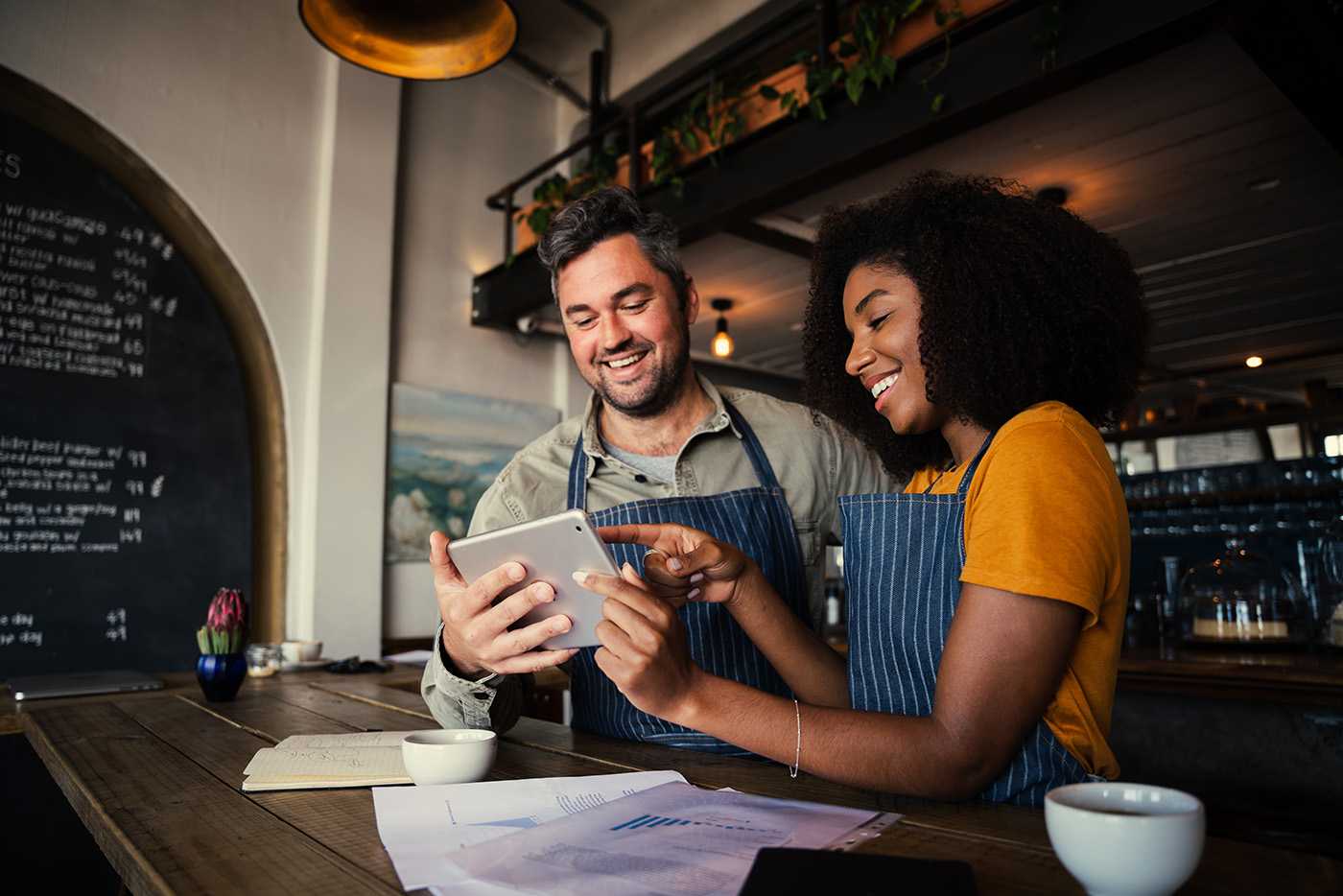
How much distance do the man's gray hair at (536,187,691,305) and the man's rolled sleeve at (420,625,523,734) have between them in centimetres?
85

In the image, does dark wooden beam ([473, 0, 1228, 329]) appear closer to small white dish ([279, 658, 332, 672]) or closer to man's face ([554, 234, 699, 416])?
man's face ([554, 234, 699, 416])

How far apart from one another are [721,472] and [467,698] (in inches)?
29.0

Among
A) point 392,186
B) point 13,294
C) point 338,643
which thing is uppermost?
point 392,186

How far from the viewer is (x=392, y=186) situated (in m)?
4.81

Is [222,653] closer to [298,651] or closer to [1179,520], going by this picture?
[298,651]

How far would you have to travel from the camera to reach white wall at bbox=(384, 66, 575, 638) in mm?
4988

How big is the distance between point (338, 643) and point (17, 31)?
307cm

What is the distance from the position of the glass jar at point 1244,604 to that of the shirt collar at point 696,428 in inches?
86.6

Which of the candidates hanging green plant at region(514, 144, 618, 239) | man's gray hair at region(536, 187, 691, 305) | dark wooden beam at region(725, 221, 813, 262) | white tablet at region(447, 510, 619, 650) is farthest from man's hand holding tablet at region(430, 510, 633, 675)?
hanging green plant at region(514, 144, 618, 239)

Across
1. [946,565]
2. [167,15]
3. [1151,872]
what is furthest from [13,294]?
[1151,872]

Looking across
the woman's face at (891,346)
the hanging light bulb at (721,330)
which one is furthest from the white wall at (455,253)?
the woman's face at (891,346)

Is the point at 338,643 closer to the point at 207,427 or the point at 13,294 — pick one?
the point at 207,427

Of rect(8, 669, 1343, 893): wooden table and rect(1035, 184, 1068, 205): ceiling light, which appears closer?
rect(8, 669, 1343, 893): wooden table

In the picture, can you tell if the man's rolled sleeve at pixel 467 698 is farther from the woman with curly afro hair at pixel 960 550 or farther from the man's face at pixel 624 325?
the man's face at pixel 624 325
